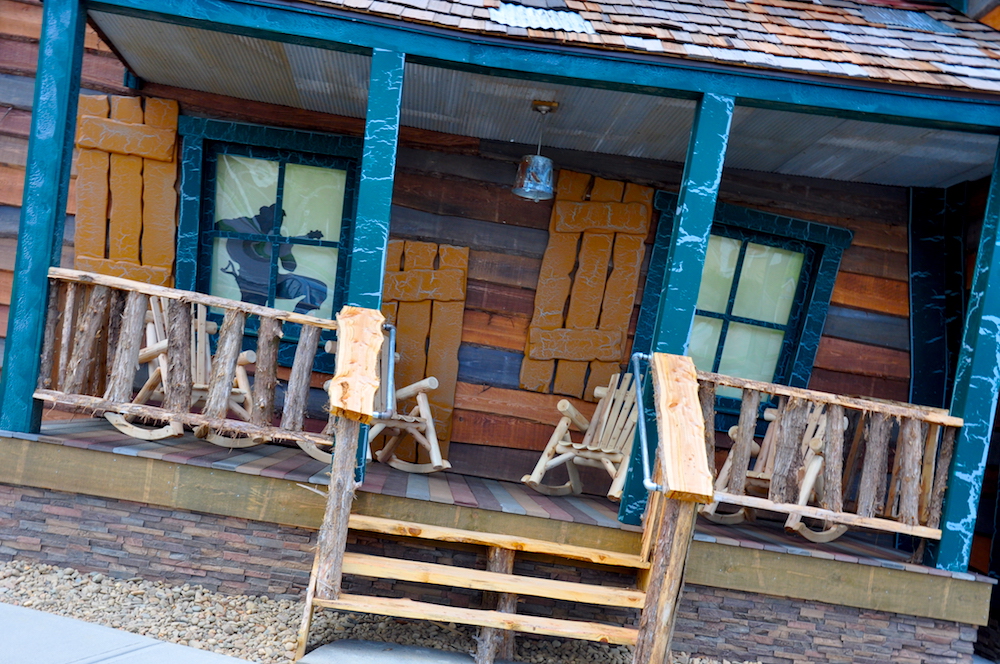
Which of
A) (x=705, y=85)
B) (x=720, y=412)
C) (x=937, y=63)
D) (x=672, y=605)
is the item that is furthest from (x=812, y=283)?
(x=672, y=605)

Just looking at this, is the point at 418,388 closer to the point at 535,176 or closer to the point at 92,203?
the point at 535,176

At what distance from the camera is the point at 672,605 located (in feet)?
9.51

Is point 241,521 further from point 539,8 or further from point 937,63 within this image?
point 937,63

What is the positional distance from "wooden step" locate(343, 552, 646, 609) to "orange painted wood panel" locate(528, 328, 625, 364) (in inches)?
82.0

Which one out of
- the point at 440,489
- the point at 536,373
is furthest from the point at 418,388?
the point at 536,373

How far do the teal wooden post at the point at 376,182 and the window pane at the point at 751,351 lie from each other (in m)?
2.84

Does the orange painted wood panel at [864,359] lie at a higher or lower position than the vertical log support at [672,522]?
higher

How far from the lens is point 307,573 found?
139 inches

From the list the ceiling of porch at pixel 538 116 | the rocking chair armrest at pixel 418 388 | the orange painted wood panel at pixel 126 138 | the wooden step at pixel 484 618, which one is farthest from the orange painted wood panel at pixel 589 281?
the orange painted wood panel at pixel 126 138

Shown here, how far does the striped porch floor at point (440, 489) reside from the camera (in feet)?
11.4

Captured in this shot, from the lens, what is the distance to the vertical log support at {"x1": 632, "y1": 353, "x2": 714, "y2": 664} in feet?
9.22

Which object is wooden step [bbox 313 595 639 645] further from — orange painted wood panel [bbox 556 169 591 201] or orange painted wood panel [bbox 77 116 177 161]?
orange painted wood panel [bbox 77 116 177 161]

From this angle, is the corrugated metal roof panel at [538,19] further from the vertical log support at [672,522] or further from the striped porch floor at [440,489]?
the striped porch floor at [440,489]

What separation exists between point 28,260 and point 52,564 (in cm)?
147
